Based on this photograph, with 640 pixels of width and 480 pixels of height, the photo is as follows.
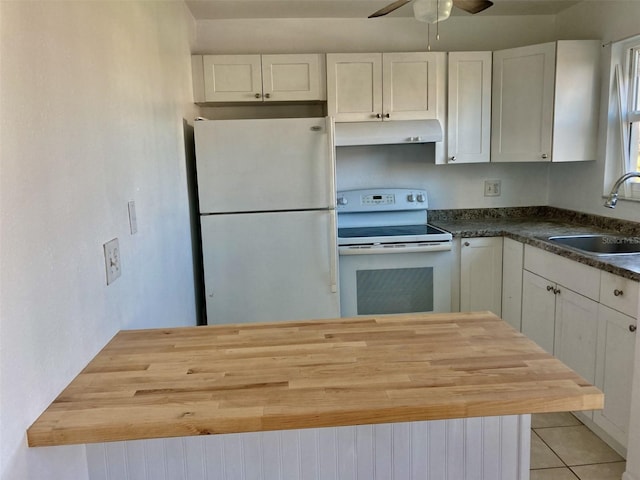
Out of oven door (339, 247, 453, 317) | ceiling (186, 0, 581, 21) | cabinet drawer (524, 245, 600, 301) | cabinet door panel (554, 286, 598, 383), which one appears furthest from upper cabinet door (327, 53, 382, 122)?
cabinet door panel (554, 286, 598, 383)

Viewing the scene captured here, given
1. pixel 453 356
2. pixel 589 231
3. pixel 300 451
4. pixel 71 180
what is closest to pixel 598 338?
pixel 589 231

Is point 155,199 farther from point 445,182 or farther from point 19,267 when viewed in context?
Result: point 445,182

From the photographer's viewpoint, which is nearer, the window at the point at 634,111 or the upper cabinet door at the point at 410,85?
the window at the point at 634,111

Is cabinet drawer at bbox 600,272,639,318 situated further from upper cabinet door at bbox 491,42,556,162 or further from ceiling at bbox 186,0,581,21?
ceiling at bbox 186,0,581,21

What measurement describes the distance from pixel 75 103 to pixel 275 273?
1723 millimetres

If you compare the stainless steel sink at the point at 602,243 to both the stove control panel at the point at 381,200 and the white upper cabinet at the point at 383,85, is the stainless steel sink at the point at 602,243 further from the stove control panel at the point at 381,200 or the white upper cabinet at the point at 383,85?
the white upper cabinet at the point at 383,85

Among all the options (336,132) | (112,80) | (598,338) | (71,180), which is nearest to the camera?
(71,180)

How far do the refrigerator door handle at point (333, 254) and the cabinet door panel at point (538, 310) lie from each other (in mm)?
1078

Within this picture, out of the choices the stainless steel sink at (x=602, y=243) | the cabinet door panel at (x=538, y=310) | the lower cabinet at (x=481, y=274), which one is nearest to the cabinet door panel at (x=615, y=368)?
the cabinet door panel at (x=538, y=310)

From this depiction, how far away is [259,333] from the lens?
4.78 ft

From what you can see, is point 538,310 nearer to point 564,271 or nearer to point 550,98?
point 564,271

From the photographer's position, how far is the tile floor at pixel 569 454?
6.86ft

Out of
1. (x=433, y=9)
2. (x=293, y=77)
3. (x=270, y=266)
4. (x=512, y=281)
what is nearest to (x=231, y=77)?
(x=293, y=77)

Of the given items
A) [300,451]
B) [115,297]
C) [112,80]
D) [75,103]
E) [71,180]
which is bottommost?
[300,451]
